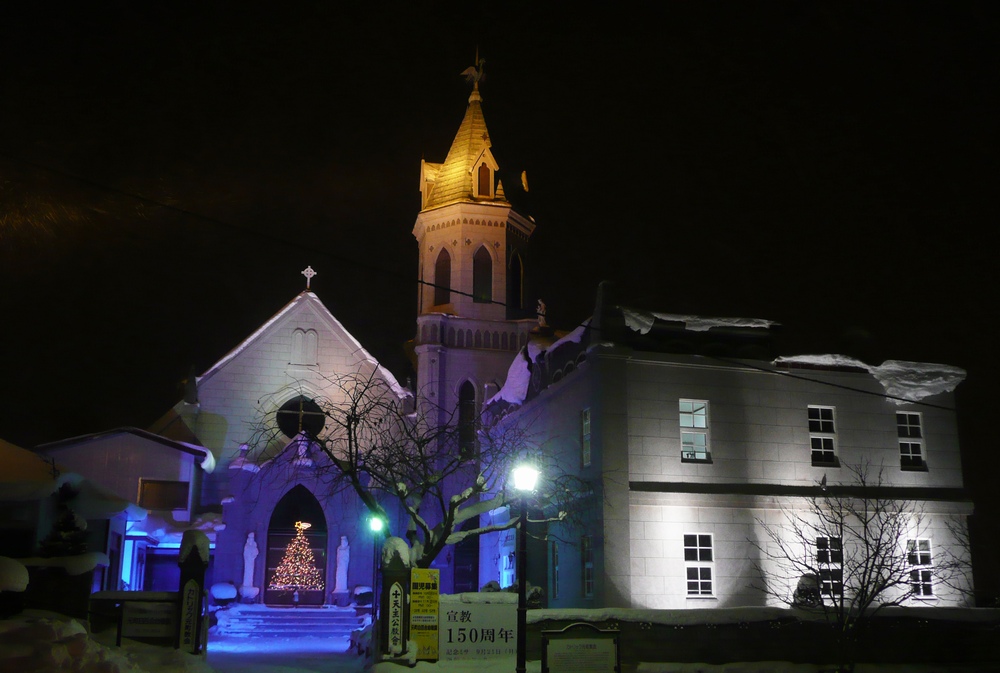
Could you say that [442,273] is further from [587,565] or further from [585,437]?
[587,565]

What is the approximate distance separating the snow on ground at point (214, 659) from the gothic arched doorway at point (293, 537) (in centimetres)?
531

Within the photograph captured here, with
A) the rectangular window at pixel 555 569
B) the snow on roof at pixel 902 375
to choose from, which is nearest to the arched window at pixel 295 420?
the rectangular window at pixel 555 569

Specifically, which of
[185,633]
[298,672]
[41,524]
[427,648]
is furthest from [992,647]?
[41,524]

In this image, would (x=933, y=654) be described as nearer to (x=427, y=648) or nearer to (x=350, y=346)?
(x=427, y=648)

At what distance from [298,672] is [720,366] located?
12.6 metres

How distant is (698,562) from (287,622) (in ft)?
48.7

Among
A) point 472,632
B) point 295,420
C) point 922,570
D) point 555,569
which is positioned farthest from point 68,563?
point 295,420

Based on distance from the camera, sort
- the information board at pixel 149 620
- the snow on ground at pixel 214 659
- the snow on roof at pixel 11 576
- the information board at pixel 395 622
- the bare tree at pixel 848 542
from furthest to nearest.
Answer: the bare tree at pixel 848 542
the information board at pixel 149 620
the information board at pixel 395 622
the snow on roof at pixel 11 576
the snow on ground at pixel 214 659

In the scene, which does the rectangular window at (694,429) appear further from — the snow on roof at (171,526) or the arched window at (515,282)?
the arched window at (515,282)

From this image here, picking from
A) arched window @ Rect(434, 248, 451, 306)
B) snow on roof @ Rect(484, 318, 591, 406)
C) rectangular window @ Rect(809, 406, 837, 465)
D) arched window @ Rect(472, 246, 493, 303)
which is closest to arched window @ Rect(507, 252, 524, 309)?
arched window @ Rect(472, 246, 493, 303)

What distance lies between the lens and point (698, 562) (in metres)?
24.6

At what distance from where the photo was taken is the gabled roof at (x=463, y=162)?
4656 cm

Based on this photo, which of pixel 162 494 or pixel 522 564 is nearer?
pixel 522 564

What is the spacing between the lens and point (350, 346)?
41.6 m
